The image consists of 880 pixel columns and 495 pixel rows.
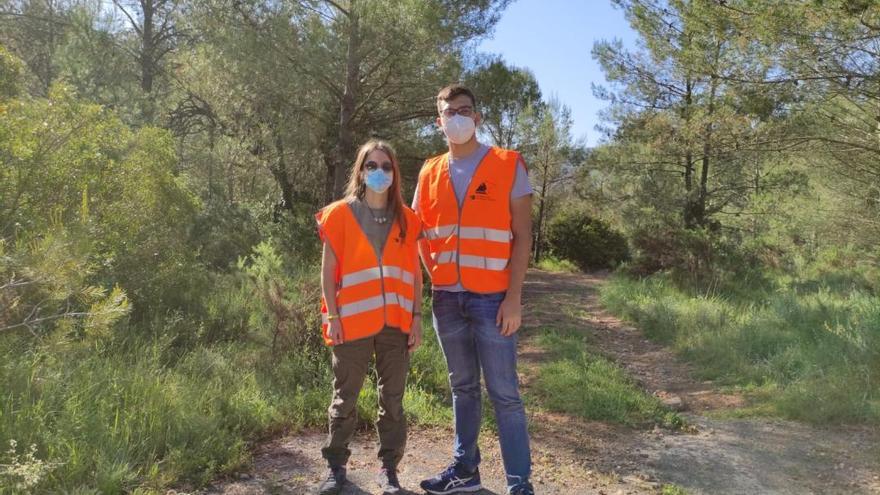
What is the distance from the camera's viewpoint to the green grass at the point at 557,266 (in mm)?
21672

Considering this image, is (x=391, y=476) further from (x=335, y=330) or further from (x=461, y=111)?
(x=461, y=111)

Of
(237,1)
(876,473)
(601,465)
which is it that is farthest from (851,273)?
(237,1)

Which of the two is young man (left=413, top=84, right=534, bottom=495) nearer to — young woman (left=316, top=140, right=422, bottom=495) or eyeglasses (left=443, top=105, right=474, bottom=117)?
eyeglasses (left=443, top=105, right=474, bottom=117)

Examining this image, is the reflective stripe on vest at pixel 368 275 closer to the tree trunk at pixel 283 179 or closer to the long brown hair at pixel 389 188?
the long brown hair at pixel 389 188

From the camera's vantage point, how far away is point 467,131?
122 inches

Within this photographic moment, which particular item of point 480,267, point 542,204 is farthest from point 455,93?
point 542,204

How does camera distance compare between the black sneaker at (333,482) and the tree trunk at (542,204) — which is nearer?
the black sneaker at (333,482)

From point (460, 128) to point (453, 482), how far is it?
76.3 inches

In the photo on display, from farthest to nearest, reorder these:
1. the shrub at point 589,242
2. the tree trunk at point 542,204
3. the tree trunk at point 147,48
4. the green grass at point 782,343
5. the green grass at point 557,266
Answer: the tree trunk at point 542,204, the shrub at point 589,242, the green grass at point 557,266, the tree trunk at point 147,48, the green grass at point 782,343

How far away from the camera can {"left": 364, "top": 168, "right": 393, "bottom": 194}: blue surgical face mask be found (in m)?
3.14

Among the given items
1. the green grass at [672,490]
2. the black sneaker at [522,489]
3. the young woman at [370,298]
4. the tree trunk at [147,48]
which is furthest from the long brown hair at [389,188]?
the tree trunk at [147,48]

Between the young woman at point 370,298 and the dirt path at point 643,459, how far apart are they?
35 centimetres

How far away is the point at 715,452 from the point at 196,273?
5296mm

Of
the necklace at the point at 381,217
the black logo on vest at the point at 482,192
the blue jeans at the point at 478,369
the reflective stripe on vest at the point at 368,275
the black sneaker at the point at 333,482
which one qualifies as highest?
the black logo on vest at the point at 482,192
